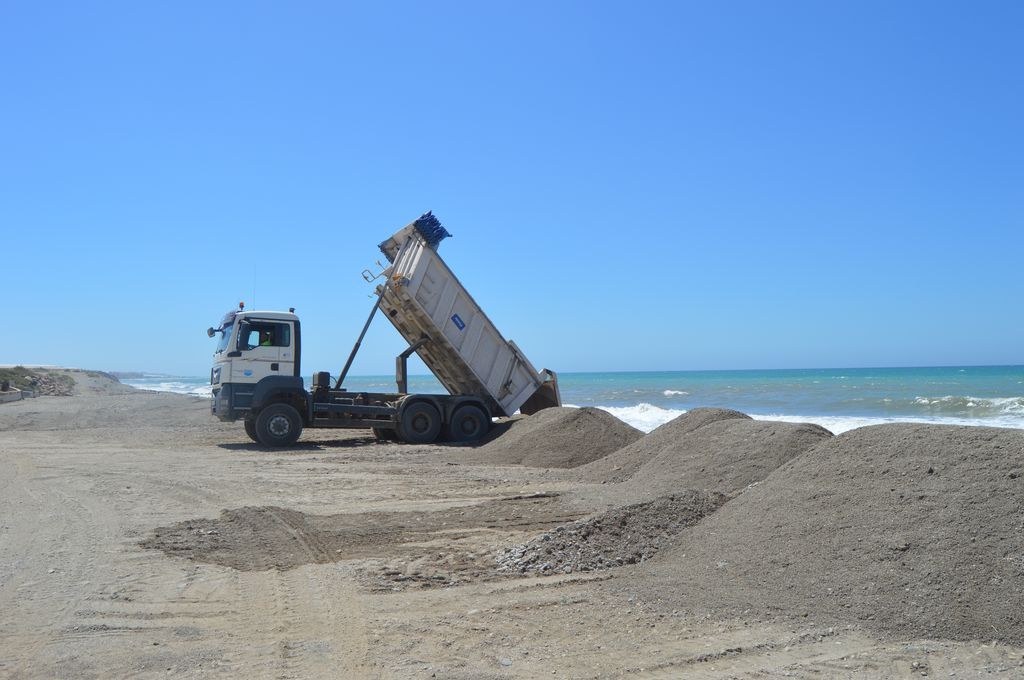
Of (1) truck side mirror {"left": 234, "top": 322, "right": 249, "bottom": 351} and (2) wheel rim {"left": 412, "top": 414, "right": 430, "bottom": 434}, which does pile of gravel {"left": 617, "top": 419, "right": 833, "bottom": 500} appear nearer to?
(2) wheel rim {"left": 412, "top": 414, "right": 430, "bottom": 434}

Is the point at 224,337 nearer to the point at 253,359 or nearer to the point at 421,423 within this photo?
the point at 253,359

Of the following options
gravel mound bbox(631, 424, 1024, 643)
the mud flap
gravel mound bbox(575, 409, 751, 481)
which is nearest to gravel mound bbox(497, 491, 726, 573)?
gravel mound bbox(631, 424, 1024, 643)

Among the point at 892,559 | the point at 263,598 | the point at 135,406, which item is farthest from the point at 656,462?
the point at 135,406

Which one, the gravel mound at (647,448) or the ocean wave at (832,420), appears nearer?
the gravel mound at (647,448)

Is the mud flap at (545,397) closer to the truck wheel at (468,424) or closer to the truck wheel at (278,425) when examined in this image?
the truck wheel at (468,424)

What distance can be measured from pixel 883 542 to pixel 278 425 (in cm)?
1419

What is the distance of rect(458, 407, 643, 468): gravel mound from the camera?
15.9 m

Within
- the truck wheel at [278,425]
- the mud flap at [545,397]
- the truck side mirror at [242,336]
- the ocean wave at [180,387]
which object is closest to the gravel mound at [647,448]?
the mud flap at [545,397]

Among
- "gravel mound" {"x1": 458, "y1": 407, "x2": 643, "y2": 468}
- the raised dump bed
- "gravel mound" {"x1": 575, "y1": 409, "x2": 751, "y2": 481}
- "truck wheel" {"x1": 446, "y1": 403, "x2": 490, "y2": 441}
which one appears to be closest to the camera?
"gravel mound" {"x1": 575, "y1": 409, "x2": 751, "y2": 481}

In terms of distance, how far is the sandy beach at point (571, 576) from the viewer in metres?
5.20

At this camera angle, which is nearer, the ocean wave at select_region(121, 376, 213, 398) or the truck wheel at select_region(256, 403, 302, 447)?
the truck wheel at select_region(256, 403, 302, 447)

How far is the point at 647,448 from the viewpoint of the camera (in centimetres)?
1306

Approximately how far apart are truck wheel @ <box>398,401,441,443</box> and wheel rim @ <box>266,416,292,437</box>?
98.5 inches

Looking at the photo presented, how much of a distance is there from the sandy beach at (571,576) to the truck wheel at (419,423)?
811 centimetres
